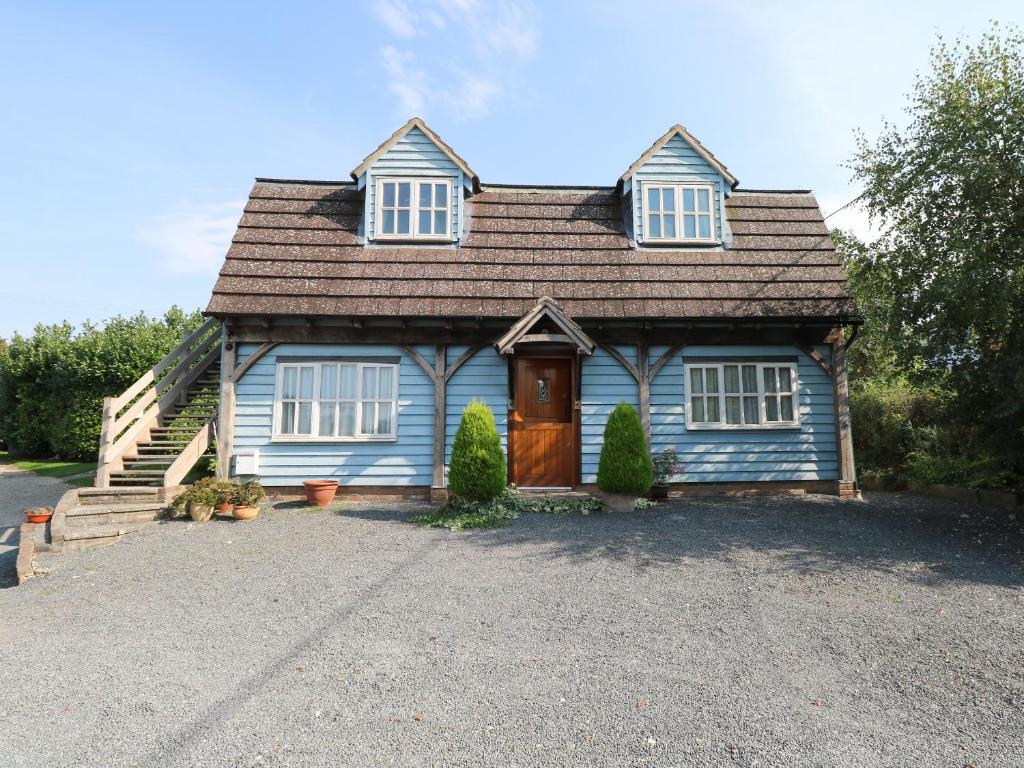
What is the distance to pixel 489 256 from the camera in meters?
11.4

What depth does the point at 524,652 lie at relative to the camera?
14.5ft

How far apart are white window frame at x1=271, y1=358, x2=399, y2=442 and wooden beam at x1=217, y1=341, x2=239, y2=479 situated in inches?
30.3

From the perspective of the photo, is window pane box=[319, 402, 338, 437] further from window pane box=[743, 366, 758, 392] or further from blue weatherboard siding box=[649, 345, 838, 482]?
window pane box=[743, 366, 758, 392]

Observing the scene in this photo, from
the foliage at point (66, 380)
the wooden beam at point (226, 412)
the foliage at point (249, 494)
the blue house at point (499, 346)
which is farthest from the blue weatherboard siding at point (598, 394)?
the foliage at point (66, 380)

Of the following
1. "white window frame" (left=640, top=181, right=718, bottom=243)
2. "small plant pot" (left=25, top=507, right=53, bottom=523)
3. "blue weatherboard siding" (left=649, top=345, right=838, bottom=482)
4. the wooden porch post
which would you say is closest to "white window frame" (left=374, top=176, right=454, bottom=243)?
"white window frame" (left=640, top=181, right=718, bottom=243)

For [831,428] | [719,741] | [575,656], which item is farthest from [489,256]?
[719,741]

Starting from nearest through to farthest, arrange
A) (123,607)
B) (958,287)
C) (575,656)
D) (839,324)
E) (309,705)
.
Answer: (309,705) → (575,656) → (123,607) → (958,287) → (839,324)

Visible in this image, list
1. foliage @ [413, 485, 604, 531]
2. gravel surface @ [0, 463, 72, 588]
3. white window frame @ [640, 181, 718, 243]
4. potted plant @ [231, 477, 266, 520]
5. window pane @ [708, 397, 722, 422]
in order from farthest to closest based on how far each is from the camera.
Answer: white window frame @ [640, 181, 718, 243] < window pane @ [708, 397, 722, 422] < potted plant @ [231, 477, 266, 520] < foliage @ [413, 485, 604, 531] < gravel surface @ [0, 463, 72, 588]

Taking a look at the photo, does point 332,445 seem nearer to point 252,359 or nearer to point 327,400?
point 327,400

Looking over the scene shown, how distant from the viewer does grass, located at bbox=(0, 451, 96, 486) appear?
14756 mm

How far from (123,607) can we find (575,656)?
4546 mm

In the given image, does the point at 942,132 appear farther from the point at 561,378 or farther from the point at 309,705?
the point at 309,705

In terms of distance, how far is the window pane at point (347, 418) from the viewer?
1060 centimetres

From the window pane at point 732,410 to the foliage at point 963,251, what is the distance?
267 cm
